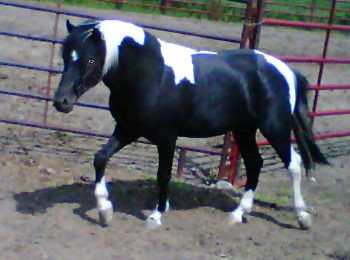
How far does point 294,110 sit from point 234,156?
3.38ft

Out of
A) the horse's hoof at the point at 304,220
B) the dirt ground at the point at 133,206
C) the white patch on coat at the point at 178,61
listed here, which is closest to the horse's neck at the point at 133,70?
the white patch on coat at the point at 178,61

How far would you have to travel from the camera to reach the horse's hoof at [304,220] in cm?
527

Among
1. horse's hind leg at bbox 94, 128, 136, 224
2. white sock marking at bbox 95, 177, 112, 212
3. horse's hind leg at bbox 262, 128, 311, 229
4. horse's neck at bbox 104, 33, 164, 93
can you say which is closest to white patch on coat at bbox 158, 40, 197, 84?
horse's neck at bbox 104, 33, 164, 93

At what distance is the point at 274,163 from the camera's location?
24.2ft

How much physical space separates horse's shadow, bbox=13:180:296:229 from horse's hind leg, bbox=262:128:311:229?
0.13 m

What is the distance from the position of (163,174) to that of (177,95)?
0.55 meters

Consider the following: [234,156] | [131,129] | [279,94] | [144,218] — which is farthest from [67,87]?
[234,156]

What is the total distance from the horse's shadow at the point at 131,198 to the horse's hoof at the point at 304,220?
93 millimetres

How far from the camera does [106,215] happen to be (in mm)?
4918

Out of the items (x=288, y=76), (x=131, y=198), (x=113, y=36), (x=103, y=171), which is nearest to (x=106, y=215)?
(x=103, y=171)

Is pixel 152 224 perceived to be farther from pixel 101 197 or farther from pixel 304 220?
pixel 304 220

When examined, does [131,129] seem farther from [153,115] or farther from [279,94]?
[279,94]

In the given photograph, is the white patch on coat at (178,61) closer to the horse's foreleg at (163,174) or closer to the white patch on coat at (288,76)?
the horse's foreleg at (163,174)

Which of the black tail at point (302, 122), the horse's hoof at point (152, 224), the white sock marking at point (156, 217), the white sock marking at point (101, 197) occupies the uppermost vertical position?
the black tail at point (302, 122)
